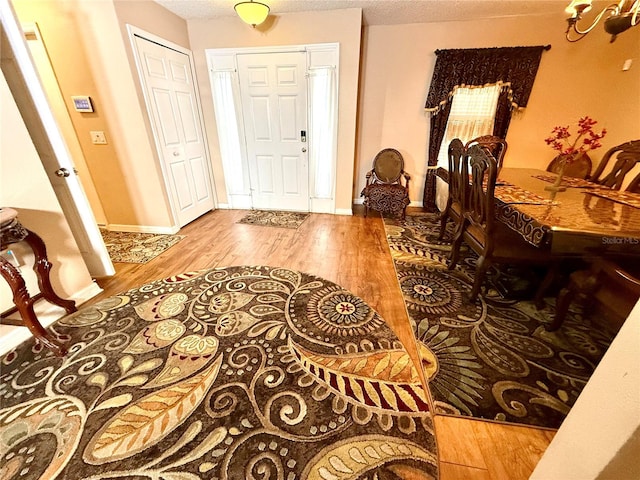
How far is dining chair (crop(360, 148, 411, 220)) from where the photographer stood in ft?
11.2

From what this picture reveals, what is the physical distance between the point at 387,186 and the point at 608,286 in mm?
2466

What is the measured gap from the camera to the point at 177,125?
10.3 feet

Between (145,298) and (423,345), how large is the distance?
205 cm

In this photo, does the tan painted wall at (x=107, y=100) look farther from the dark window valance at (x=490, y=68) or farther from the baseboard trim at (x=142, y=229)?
the dark window valance at (x=490, y=68)

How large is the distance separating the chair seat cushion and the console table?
3.14 m

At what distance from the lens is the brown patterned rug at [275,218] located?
344cm

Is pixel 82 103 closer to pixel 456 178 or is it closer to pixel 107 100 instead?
pixel 107 100

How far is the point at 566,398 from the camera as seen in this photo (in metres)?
1.24

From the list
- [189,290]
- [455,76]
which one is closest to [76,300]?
[189,290]

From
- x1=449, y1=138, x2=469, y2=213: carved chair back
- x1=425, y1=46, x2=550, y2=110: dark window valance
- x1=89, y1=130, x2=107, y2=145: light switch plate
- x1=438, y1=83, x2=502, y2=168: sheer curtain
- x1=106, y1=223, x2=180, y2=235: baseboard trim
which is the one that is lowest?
x1=106, y1=223, x2=180, y2=235: baseboard trim

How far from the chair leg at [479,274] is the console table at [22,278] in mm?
2676

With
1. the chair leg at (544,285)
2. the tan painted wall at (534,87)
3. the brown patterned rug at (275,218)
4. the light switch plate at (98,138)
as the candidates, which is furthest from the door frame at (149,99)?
the chair leg at (544,285)

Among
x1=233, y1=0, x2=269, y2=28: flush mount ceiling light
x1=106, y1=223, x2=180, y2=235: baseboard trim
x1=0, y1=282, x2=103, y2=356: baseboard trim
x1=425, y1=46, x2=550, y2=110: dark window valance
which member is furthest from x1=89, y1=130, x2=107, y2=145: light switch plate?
x1=425, y1=46, x2=550, y2=110: dark window valance

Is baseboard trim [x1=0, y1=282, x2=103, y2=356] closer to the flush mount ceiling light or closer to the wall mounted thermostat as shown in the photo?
the wall mounted thermostat
